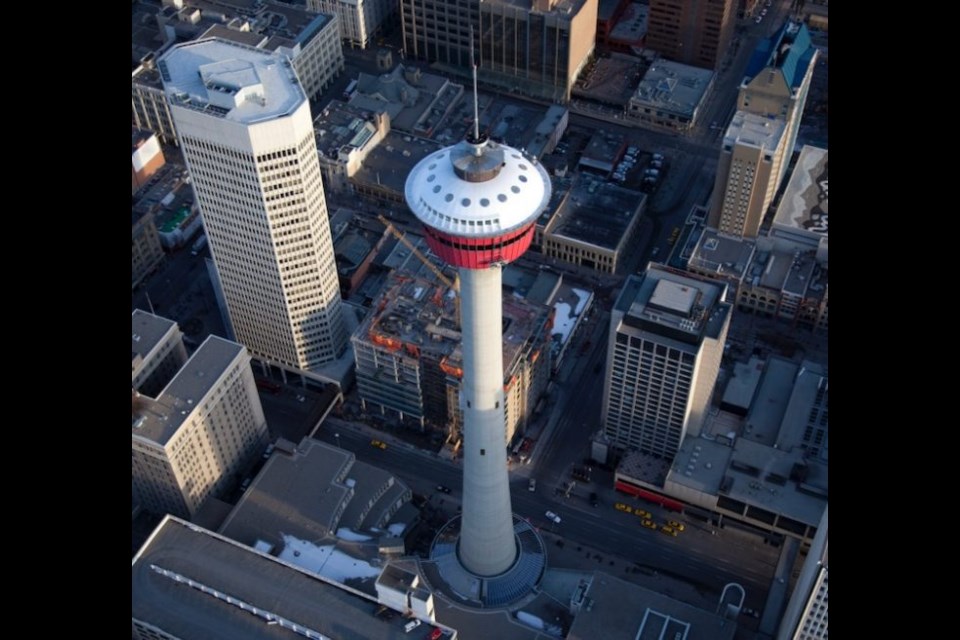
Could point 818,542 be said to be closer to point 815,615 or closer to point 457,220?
point 815,615
